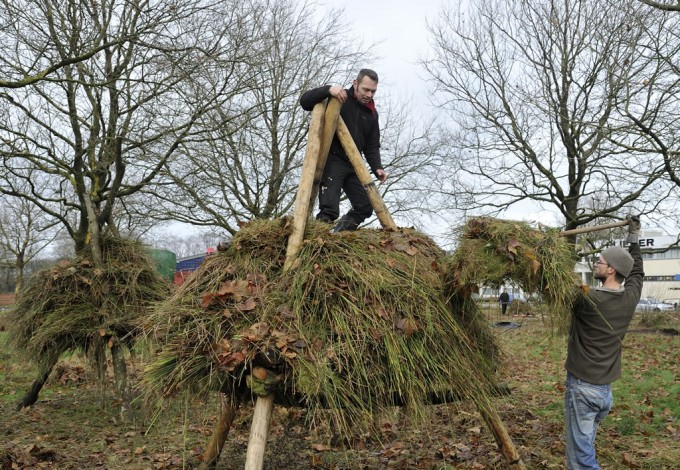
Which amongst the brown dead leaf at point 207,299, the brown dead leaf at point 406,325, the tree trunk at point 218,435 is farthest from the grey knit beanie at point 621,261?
the tree trunk at point 218,435

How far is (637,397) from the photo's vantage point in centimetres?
808

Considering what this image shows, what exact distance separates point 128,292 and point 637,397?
7.25 m

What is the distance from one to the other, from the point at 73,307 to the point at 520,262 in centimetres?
598

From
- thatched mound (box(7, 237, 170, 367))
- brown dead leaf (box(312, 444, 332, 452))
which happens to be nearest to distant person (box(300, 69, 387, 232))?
brown dead leaf (box(312, 444, 332, 452))

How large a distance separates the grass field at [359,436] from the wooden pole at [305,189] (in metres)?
1.05

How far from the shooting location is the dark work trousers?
4492 millimetres

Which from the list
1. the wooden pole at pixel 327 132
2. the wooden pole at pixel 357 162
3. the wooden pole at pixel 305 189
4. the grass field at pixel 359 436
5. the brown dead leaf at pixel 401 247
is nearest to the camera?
the wooden pole at pixel 305 189

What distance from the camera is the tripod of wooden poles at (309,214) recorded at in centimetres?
302

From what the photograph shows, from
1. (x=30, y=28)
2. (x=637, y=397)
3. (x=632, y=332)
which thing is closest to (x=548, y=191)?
(x=632, y=332)

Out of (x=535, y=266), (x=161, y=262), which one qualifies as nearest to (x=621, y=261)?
(x=535, y=266)

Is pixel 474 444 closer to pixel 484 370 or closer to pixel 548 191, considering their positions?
pixel 484 370

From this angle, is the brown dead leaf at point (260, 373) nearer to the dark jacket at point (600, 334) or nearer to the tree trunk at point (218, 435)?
the tree trunk at point (218, 435)

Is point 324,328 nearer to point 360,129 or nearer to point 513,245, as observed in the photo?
point 513,245

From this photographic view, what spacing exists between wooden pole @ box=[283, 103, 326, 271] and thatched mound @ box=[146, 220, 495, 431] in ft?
0.25
